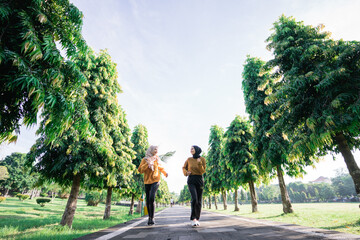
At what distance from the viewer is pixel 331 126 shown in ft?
20.2

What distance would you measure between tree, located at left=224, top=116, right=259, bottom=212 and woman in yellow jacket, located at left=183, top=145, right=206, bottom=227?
1044 cm

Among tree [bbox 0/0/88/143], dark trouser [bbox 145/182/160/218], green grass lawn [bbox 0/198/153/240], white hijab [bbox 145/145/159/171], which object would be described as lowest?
green grass lawn [bbox 0/198/153/240]

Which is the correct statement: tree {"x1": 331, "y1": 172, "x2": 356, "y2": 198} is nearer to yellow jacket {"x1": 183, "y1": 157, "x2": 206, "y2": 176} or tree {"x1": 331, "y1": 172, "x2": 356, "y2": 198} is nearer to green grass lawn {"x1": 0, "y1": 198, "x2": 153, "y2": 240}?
green grass lawn {"x1": 0, "y1": 198, "x2": 153, "y2": 240}

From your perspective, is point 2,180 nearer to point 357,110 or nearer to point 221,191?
point 221,191

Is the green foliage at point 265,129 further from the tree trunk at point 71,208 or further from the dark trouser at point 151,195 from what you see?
the tree trunk at point 71,208

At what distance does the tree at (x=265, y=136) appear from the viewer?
10445mm

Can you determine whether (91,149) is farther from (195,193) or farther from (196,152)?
(195,193)

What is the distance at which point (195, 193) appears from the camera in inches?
199

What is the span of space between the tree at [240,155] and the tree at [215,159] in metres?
7.09

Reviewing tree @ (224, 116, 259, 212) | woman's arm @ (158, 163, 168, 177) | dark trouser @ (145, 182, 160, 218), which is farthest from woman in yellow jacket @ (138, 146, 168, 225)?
tree @ (224, 116, 259, 212)

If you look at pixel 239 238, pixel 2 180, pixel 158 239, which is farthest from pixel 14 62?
pixel 2 180

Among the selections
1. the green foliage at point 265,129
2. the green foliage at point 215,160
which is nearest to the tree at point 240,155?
the green foliage at point 265,129

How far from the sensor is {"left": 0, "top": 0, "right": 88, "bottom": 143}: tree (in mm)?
3081

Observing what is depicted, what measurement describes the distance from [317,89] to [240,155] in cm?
1056
